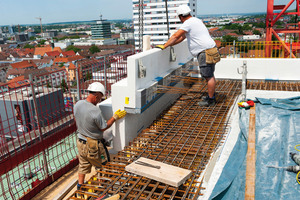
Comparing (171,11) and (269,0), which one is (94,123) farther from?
(171,11)

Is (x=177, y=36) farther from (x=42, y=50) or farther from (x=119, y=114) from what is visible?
(x=42, y=50)

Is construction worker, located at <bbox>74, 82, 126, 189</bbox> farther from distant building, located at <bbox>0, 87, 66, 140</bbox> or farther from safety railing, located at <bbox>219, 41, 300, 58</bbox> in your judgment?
safety railing, located at <bbox>219, 41, 300, 58</bbox>

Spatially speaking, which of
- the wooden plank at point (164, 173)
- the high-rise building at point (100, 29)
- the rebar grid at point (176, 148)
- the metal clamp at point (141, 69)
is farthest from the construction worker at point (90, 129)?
the high-rise building at point (100, 29)

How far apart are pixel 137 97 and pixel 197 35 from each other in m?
1.69

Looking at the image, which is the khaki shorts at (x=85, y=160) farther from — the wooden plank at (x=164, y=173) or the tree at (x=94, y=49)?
the tree at (x=94, y=49)

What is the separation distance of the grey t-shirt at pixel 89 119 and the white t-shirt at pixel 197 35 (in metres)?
2.47

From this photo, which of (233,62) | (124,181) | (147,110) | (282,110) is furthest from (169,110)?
(233,62)

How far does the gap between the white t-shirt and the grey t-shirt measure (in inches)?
97.2

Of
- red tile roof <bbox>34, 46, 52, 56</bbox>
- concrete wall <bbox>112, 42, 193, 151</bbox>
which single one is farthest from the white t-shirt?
red tile roof <bbox>34, 46, 52, 56</bbox>

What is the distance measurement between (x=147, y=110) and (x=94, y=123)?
190 cm

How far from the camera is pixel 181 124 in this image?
4.81 metres

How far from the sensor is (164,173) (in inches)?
120

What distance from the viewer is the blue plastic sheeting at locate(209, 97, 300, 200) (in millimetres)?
2803

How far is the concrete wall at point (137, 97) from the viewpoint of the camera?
4496mm
